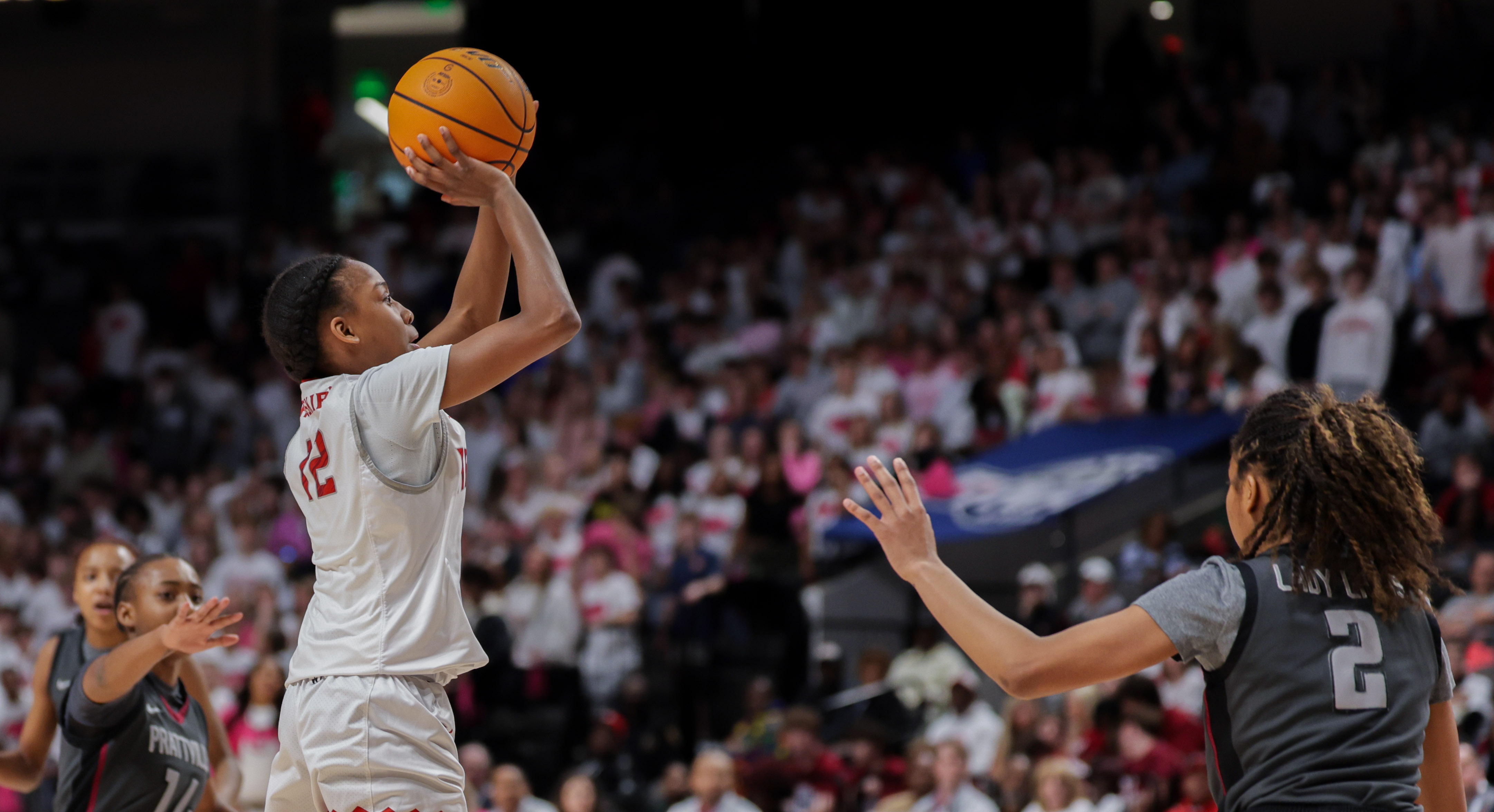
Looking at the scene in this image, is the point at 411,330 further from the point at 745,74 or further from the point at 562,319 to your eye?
the point at 745,74

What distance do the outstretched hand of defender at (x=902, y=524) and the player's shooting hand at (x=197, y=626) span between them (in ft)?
5.07

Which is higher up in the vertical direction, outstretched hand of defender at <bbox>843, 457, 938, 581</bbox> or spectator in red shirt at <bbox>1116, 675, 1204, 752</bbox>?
outstretched hand of defender at <bbox>843, 457, 938, 581</bbox>

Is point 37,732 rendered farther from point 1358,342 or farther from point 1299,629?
point 1358,342

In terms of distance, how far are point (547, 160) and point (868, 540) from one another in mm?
8633

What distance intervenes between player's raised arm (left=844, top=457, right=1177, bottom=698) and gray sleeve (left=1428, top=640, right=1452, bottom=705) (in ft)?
1.73

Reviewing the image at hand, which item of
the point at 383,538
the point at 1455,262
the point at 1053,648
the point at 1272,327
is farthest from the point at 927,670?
the point at 1053,648

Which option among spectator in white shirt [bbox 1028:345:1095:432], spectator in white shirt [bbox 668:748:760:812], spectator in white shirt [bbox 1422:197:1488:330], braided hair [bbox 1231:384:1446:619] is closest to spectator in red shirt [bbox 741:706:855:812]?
spectator in white shirt [bbox 668:748:760:812]

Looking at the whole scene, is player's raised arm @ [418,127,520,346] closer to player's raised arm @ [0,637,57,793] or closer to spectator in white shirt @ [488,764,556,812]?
player's raised arm @ [0,637,57,793]

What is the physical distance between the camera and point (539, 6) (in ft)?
67.5

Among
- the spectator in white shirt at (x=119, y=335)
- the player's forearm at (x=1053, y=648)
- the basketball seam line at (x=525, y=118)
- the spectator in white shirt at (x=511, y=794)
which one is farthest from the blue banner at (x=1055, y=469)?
the spectator in white shirt at (x=119, y=335)

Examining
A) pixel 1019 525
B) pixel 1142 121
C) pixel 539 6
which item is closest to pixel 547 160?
pixel 539 6

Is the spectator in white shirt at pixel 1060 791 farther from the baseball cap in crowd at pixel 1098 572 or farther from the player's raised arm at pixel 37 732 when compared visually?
the player's raised arm at pixel 37 732

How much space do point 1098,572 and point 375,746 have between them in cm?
769

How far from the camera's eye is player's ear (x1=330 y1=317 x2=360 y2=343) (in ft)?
11.3
